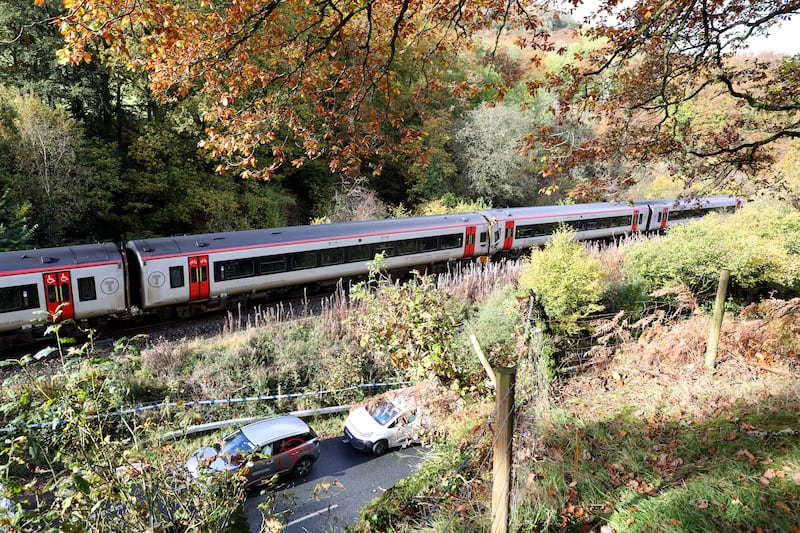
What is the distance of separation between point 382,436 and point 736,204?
24.2 meters

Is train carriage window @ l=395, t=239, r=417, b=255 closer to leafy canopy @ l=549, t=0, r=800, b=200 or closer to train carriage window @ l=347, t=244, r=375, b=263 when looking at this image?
train carriage window @ l=347, t=244, r=375, b=263

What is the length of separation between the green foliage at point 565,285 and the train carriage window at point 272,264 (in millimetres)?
6463

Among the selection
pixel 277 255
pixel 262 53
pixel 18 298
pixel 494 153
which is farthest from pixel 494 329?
pixel 494 153

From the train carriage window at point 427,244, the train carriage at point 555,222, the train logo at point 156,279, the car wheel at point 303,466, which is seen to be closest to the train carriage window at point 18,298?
the train logo at point 156,279

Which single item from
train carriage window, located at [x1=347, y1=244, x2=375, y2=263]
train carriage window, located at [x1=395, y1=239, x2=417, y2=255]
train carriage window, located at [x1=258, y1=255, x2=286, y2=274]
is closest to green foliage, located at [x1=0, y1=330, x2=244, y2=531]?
train carriage window, located at [x1=258, y1=255, x2=286, y2=274]

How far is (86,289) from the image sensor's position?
10180 mm

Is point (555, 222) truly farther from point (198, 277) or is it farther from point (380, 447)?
point (198, 277)

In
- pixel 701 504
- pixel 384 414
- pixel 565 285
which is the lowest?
pixel 384 414

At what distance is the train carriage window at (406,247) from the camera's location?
14.5 metres

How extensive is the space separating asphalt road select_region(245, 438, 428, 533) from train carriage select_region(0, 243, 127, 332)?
5.68 m

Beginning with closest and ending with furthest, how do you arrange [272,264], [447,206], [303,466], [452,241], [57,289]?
[303,466]
[57,289]
[272,264]
[452,241]
[447,206]

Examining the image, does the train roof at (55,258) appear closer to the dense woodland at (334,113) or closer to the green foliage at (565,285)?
the dense woodland at (334,113)

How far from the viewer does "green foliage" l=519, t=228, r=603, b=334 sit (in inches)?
409

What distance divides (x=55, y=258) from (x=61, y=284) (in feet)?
1.89
